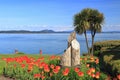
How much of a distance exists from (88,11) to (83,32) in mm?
2902

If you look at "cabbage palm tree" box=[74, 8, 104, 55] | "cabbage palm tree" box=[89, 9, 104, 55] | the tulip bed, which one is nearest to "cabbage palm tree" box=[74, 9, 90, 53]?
"cabbage palm tree" box=[74, 8, 104, 55]

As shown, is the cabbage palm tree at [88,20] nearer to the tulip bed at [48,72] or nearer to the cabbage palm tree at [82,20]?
the cabbage palm tree at [82,20]

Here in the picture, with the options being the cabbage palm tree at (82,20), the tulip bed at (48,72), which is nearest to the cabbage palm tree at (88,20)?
the cabbage palm tree at (82,20)

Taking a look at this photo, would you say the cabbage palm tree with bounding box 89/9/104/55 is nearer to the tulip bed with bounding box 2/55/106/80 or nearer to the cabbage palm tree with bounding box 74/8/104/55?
the cabbage palm tree with bounding box 74/8/104/55

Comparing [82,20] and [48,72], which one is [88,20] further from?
[48,72]

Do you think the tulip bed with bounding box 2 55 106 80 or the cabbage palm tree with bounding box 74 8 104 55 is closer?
the tulip bed with bounding box 2 55 106 80

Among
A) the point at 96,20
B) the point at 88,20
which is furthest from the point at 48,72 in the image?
the point at 96,20

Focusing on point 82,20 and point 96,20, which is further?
point 96,20

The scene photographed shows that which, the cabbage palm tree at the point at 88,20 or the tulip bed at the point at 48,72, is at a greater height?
the cabbage palm tree at the point at 88,20

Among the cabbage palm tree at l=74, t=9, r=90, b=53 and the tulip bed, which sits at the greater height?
the cabbage palm tree at l=74, t=9, r=90, b=53

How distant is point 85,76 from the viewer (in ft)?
47.9

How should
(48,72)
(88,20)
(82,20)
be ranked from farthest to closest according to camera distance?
(88,20)
(82,20)
(48,72)

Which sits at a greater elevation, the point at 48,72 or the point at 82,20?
the point at 82,20

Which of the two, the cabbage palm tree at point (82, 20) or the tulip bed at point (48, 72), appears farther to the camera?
the cabbage palm tree at point (82, 20)
